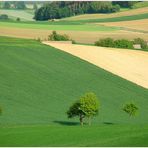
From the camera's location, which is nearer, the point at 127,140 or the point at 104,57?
the point at 127,140

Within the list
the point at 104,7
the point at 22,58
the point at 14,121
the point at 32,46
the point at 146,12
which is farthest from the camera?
the point at 104,7

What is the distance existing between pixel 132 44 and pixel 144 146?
214 ft

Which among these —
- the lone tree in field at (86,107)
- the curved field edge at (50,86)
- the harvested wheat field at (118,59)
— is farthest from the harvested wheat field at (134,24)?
the lone tree in field at (86,107)

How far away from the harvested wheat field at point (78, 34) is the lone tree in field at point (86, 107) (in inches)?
2141

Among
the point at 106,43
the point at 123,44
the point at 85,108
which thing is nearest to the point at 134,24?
the point at 106,43

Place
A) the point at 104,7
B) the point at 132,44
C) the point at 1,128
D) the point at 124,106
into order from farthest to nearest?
the point at 104,7 → the point at 132,44 → the point at 124,106 → the point at 1,128

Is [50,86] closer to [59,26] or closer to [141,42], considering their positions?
[141,42]

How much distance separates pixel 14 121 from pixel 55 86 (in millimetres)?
14676

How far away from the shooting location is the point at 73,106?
5456cm

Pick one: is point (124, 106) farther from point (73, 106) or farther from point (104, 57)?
point (104, 57)

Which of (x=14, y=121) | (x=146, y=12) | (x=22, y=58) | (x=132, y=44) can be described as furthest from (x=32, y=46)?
(x=146, y=12)

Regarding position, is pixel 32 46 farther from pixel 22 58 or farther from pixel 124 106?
pixel 124 106

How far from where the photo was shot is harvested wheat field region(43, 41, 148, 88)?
7588 centimetres

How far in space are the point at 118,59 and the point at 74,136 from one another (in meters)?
41.6
